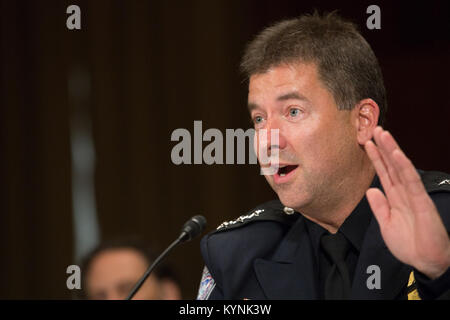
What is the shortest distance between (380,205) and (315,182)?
29cm

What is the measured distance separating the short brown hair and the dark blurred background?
1.44 m

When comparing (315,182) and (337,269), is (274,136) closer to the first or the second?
(315,182)

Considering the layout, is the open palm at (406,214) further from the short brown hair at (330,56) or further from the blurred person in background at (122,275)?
the blurred person in background at (122,275)

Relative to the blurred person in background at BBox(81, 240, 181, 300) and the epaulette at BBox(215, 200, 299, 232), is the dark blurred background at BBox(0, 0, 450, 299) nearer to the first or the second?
the blurred person in background at BBox(81, 240, 181, 300)

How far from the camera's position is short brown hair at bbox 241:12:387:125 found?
1424mm

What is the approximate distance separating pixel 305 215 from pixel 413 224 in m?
0.42

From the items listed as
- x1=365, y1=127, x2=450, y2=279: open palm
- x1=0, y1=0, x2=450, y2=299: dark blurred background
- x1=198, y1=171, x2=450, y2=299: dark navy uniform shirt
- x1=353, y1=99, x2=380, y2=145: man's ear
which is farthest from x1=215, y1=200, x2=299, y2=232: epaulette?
x1=0, y1=0, x2=450, y2=299: dark blurred background

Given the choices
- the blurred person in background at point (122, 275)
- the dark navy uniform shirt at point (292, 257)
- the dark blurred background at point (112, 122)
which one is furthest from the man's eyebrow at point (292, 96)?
Result: the dark blurred background at point (112, 122)

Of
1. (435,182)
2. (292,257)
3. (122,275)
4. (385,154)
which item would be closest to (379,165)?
(385,154)

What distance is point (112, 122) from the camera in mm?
2992
